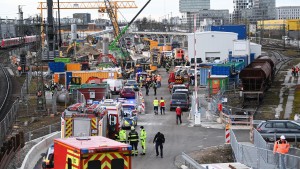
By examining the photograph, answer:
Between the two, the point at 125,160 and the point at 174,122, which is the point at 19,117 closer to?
the point at 174,122

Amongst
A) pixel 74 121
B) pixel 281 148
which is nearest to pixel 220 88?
pixel 74 121

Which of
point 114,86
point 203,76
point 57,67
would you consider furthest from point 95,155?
point 57,67

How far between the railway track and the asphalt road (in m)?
11.0

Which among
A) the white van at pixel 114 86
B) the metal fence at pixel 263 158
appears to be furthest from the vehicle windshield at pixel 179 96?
the metal fence at pixel 263 158

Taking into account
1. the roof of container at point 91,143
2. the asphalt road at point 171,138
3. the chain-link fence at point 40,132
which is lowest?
the asphalt road at point 171,138

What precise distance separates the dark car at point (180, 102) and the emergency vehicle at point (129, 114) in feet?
8.73

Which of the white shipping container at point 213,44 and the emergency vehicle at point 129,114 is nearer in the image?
the emergency vehicle at point 129,114

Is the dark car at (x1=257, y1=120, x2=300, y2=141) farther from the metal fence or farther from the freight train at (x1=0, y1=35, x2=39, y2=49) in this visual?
the freight train at (x1=0, y1=35, x2=39, y2=49)

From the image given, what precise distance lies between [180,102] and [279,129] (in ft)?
49.2

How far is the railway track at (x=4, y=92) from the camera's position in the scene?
47862 mm

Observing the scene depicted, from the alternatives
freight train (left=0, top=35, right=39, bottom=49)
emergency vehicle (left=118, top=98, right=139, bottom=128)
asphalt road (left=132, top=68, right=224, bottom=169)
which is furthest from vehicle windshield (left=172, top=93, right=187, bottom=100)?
freight train (left=0, top=35, right=39, bottom=49)

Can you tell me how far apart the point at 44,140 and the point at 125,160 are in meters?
13.0

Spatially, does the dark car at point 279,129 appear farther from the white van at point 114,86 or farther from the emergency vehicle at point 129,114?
the white van at point 114,86

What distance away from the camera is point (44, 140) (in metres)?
28.4
